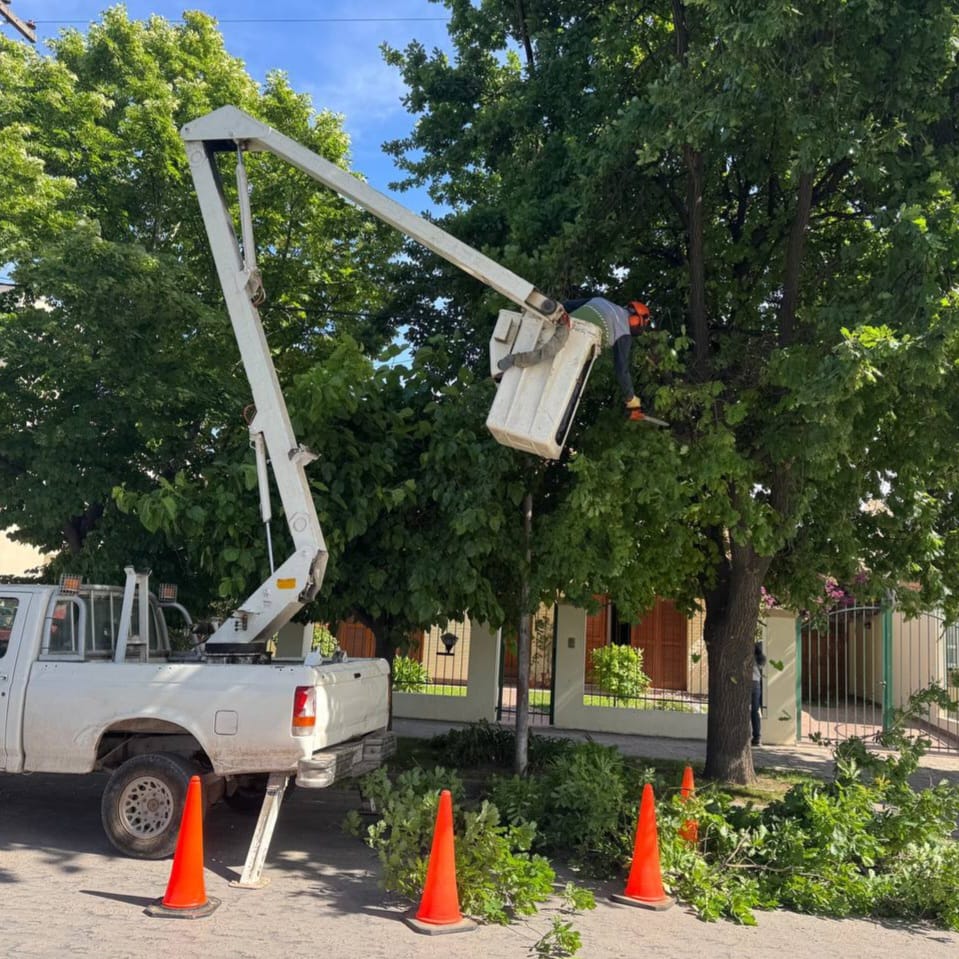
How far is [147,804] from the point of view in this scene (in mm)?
6922

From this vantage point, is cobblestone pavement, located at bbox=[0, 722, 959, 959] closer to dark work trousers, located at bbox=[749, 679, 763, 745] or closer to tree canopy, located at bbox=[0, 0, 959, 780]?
tree canopy, located at bbox=[0, 0, 959, 780]

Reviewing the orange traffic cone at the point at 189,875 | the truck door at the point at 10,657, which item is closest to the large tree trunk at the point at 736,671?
the orange traffic cone at the point at 189,875

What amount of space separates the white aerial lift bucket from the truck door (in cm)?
416

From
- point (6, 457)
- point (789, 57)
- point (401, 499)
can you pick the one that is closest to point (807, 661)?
point (401, 499)

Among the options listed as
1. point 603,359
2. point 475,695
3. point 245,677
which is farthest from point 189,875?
point 475,695

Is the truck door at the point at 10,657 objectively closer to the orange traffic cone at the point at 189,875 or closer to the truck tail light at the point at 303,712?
the orange traffic cone at the point at 189,875

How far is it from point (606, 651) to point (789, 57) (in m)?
10.5

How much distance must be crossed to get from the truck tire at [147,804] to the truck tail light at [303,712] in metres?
0.99

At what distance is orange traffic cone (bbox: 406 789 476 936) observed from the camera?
18.0ft

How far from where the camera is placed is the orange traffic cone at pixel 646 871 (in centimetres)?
609

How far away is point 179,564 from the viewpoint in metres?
11.2

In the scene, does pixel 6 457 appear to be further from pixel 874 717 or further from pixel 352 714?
pixel 874 717

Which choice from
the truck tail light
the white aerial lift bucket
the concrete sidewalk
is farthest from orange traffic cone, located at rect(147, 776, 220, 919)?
the concrete sidewalk

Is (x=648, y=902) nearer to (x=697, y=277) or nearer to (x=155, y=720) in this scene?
(x=155, y=720)
